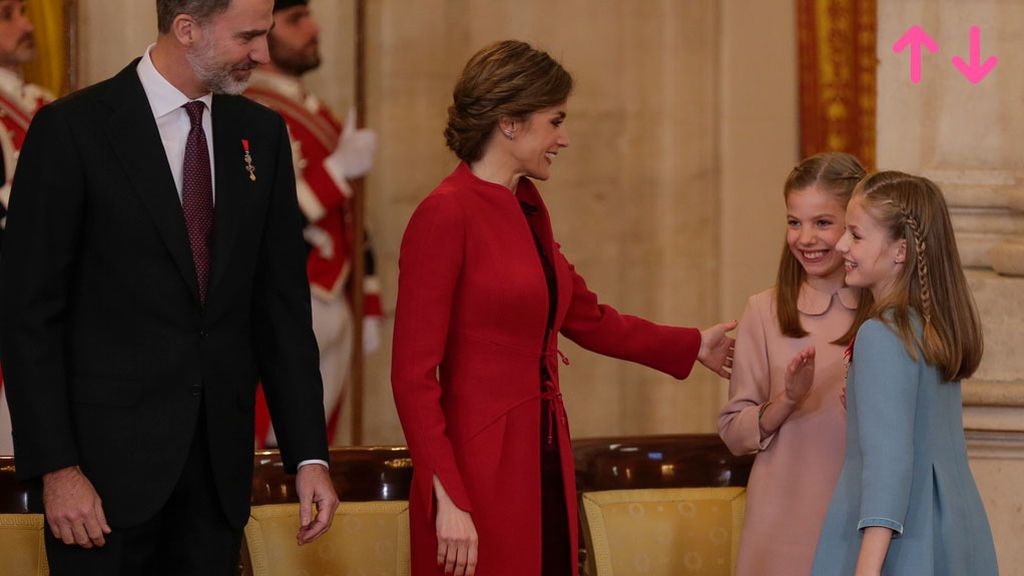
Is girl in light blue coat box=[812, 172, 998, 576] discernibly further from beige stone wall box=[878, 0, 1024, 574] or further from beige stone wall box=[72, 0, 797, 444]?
beige stone wall box=[72, 0, 797, 444]

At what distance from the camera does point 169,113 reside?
8.54ft

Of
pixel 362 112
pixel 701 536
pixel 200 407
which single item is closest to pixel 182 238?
pixel 200 407

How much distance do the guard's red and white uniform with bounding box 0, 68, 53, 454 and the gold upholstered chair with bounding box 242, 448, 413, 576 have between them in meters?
2.50

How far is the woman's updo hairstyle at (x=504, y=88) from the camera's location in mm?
2928

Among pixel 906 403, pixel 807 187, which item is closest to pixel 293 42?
pixel 807 187

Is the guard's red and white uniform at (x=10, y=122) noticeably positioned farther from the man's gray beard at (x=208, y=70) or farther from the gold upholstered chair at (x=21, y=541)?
the man's gray beard at (x=208, y=70)

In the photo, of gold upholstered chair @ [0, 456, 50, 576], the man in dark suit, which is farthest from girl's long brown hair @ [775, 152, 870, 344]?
gold upholstered chair @ [0, 456, 50, 576]

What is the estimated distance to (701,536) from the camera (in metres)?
3.43

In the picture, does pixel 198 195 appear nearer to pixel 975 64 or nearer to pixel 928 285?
pixel 928 285

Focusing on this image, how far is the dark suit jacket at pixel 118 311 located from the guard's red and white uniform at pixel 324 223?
319 centimetres

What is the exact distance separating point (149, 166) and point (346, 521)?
1126 mm

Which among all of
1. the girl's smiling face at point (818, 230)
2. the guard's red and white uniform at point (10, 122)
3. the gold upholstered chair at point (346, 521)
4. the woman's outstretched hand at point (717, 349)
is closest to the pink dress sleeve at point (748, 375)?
the girl's smiling face at point (818, 230)

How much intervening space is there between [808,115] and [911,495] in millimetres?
3699

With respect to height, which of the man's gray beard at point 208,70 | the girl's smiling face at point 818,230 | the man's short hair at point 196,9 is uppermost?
the man's short hair at point 196,9
